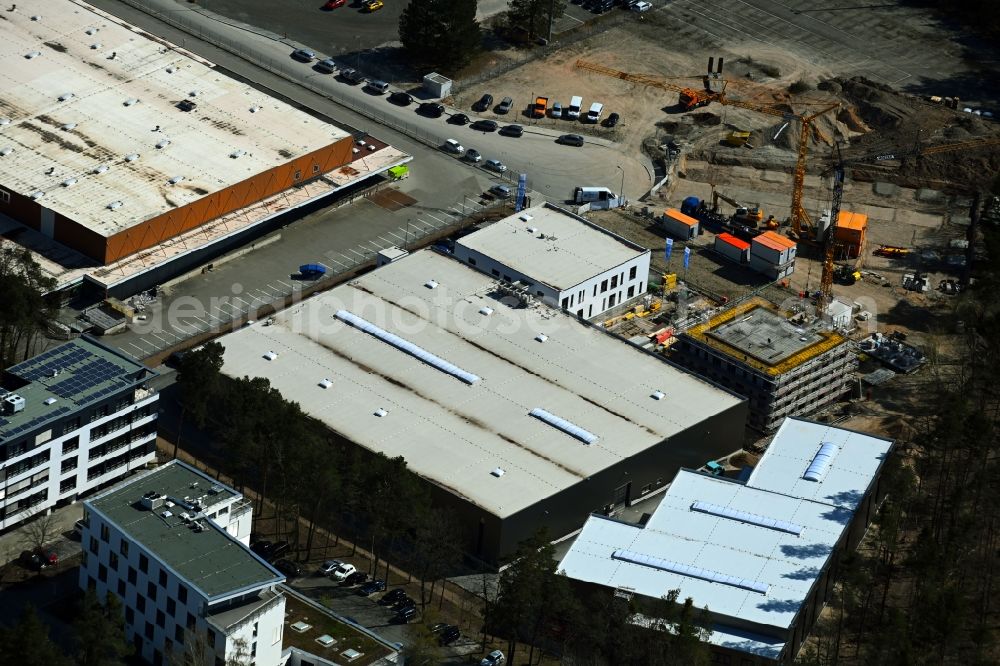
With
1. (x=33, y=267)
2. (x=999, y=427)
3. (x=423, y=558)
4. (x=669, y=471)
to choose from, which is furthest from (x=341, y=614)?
(x=999, y=427)

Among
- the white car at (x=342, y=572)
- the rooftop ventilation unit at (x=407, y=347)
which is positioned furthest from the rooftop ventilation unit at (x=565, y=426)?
the white car at (x=342, y=572)

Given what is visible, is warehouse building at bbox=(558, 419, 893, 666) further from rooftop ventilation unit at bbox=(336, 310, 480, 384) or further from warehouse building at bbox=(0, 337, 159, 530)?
warehouse building at bbox=(0, 337, 159, 530)

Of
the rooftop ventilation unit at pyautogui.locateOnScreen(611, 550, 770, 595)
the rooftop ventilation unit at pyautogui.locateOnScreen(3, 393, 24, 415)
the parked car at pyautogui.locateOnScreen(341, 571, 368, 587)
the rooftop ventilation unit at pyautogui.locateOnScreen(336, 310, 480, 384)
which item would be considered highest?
the rooftop ventilation unit at pyautogui.locateOnScreen(3, 393, 24, 415)

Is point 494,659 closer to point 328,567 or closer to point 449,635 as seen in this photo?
point 449,635

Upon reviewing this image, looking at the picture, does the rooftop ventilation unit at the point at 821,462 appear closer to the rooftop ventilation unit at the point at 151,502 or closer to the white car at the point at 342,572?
the white car at the point at 342,572

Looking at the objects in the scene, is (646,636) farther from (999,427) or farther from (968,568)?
(999,427)

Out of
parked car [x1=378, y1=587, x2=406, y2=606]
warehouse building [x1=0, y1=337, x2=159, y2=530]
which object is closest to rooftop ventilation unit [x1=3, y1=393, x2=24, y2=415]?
warehouse building [x1=0, y1=337, x2=159, y2=530]
